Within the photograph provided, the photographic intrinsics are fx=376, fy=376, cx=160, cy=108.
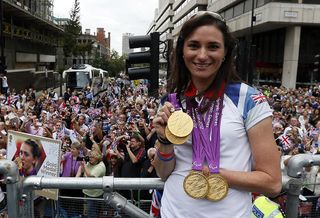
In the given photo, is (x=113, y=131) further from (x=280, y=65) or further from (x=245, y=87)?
(x=280, y=65)

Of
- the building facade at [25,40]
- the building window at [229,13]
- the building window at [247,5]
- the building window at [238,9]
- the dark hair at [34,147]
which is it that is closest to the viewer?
the dark hair at [34,147]

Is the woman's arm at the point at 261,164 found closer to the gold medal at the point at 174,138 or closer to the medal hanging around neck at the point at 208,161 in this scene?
the medal hanging around neck at the point at 208,161

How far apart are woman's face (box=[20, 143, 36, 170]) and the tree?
65461 mm

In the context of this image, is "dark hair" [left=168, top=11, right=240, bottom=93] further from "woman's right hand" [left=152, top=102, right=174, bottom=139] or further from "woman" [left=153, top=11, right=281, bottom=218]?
"woman's right hand" [left=152, top=102, right=174, bottom=139]

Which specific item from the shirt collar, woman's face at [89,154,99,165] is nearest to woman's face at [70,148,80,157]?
woman's face at [89,154,99,165]

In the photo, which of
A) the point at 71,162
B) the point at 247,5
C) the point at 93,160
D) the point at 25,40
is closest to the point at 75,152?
the point at 71,162

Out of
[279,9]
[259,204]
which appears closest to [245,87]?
[259,204]

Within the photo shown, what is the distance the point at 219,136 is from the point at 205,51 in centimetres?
39

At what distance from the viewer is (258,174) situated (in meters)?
1.66

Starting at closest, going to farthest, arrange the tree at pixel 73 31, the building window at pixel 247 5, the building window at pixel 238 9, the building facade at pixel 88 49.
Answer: the building window at pixel 247 5
the building window at pixel 238 9
the tree at pixel 73 31
the building facade at pixel 88 49

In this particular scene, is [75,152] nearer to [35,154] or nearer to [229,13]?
[35,154]

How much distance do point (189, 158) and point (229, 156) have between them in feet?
0.63

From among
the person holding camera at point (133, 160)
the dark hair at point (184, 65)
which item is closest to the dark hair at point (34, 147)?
the person holding camera at point (133, 160)

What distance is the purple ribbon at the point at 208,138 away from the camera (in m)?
1.66
